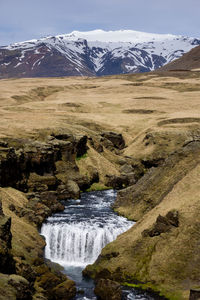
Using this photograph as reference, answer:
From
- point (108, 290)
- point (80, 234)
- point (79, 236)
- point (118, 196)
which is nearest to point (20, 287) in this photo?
point (108, 290)

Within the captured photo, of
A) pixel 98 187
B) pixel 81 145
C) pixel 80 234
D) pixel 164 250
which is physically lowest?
pixel 98 187

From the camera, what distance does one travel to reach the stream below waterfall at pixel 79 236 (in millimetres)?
43469

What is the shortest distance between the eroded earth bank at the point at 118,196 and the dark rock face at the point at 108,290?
82 mm

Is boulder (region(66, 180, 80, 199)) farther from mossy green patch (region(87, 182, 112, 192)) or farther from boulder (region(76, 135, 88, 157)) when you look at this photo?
boulder (region(76, 135, 88, 157))

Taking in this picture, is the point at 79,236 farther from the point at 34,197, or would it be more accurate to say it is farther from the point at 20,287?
the point at 20,287

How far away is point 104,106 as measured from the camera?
15175 cm

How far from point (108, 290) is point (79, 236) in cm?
1367

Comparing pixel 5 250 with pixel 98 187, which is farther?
pixel 98 187

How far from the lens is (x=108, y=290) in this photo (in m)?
33.9

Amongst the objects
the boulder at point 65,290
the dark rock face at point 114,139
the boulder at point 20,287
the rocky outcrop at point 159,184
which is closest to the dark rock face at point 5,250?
the boulder at point 20,287

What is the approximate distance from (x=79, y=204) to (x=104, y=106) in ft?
307

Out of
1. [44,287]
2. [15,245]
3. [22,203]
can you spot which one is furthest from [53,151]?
[44,287]

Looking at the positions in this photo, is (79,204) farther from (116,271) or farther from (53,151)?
(116,271)

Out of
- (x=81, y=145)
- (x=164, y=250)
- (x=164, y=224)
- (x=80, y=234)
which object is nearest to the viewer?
(x=164, y=250)
